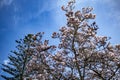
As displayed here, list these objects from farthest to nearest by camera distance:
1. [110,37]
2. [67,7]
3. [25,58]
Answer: [25,58] < [67,7] < [110,37]

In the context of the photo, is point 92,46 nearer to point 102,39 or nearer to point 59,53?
point 102,39

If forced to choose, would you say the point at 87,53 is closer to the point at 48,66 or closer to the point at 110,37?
the point at 110,37

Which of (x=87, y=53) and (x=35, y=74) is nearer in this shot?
(x=87, y=53)

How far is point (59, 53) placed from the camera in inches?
733

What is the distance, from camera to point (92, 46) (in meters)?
17.3

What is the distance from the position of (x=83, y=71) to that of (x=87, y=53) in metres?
1.55

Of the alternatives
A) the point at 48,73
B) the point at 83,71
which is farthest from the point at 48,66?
the point at 83,71

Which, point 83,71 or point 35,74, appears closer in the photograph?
point 83,71

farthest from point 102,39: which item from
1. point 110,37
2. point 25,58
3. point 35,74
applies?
point 25,58

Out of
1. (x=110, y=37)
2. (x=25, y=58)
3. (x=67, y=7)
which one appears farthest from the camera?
(x=25, y=58)

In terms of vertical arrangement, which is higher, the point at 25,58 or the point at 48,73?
the point at 25,58

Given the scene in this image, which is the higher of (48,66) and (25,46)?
(25,46)

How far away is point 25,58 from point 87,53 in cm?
1523

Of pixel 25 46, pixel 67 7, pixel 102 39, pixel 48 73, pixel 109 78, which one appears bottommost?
pixel 109 78
